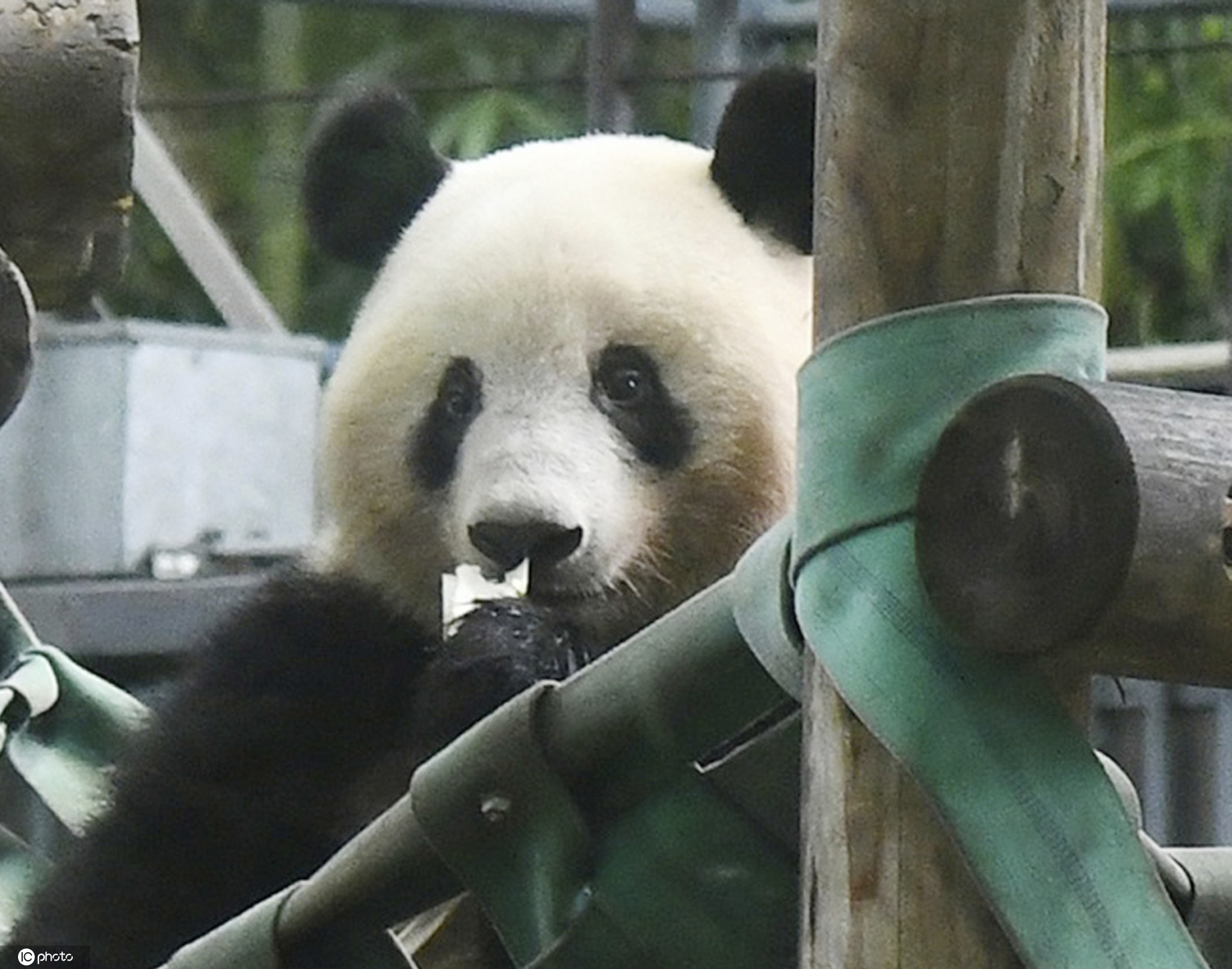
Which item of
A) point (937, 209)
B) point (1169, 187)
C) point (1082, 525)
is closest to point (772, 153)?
point (937, 209)

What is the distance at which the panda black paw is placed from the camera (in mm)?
2553

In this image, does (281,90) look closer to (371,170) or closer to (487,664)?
(371,170)

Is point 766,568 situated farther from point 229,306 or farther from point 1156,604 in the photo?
point 229,306

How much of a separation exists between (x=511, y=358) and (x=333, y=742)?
448 millimetres

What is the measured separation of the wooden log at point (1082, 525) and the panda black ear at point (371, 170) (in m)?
1.68

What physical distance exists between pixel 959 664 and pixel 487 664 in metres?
1.16

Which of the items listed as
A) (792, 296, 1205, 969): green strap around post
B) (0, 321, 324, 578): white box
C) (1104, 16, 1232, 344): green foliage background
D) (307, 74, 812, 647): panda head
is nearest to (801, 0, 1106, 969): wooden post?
(792, 296, 1205, 969): green strap around post

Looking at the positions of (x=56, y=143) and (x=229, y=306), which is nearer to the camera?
(x=56, y=143)

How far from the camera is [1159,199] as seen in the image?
26.9 ft

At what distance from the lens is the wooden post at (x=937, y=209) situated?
146 centimetres

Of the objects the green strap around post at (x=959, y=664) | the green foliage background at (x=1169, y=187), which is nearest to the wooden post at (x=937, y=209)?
the green strap around post at (x=959, y=664)

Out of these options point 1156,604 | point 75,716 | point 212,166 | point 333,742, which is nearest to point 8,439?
point 75,716

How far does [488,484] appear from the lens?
2.66 m

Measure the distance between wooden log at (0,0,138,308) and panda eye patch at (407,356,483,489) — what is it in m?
0.84
